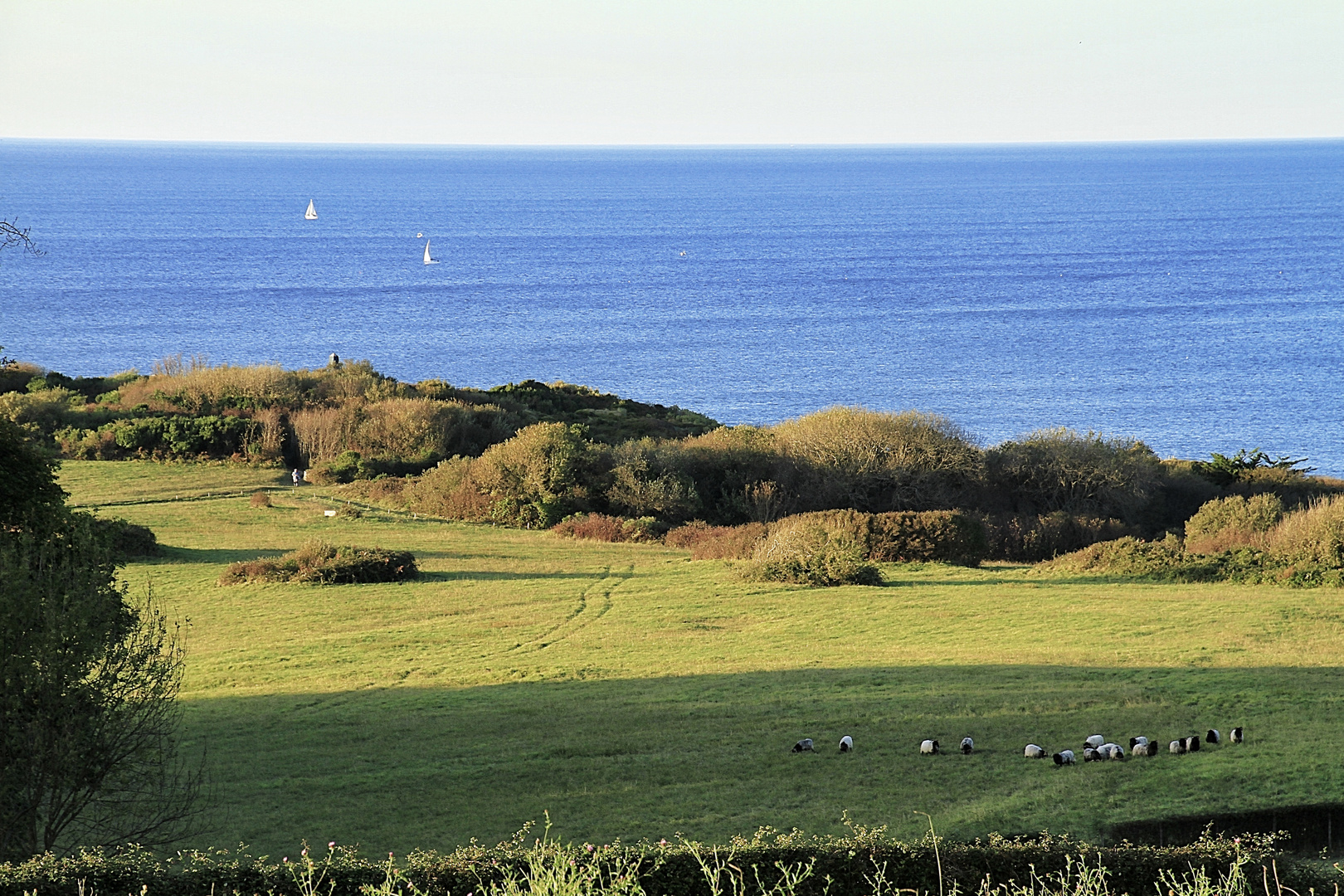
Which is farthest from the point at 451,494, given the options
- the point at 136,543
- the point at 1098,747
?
the point at 1098,747

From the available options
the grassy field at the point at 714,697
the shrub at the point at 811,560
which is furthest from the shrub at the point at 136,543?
the shrub at the point at 811,560

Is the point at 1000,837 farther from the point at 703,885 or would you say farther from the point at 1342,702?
the point at 1342,702

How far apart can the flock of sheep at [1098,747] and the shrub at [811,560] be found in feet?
37.5

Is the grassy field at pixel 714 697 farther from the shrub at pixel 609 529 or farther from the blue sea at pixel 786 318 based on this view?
the blue sea at pixel 786 318

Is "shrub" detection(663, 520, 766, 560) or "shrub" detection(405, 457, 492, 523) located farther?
"shrub" detection(405, 457, 492, 523)

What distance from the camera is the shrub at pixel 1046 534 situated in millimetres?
32438

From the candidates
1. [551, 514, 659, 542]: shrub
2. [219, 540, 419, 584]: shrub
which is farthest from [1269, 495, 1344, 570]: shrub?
[219, 540, 419, 584]: shrub

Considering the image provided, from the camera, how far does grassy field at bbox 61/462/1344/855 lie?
487 inches

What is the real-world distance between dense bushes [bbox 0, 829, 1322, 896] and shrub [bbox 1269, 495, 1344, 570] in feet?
58.9

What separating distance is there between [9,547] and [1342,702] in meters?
15.0

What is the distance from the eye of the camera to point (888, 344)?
99.8 metres

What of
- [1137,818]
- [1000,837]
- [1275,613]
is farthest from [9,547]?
[1275,613]

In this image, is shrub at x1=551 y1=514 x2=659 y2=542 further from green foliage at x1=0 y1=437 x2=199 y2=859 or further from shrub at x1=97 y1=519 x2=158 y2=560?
Answer: green foliage at x1=0 y1=437 x2=199 y2=859

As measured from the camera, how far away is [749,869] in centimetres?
923
